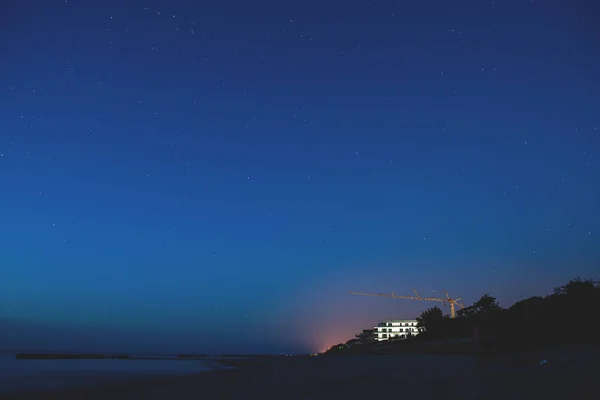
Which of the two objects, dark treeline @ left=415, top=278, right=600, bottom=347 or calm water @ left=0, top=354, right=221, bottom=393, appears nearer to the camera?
calm water @ left=0, top=354, right=221, bottom=393

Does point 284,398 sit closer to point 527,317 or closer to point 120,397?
point 120,397

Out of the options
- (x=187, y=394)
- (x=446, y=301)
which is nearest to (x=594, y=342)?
(x=187, y=394)

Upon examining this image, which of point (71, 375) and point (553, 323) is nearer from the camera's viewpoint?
point (553, 323)

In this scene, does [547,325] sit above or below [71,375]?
above

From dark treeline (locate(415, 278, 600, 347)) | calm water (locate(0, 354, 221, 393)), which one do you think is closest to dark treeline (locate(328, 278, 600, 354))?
dark treeline (locate(415, 278, 600, 347))

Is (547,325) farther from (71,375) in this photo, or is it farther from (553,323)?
(71,375)

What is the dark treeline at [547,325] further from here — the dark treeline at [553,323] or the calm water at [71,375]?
the calm water at [71,375]

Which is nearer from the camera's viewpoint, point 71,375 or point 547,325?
point 547,325

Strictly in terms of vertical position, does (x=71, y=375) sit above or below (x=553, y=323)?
below

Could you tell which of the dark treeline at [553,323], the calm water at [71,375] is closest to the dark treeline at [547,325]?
the dark treeline at [553,323]

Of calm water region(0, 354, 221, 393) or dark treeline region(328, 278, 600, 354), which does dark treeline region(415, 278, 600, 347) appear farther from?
calm water region(0, 354, 221, 393)

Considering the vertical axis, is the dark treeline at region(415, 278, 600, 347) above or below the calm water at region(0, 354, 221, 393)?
above

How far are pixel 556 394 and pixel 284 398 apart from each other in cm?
660

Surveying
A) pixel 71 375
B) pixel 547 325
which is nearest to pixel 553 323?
pixel 547 325
